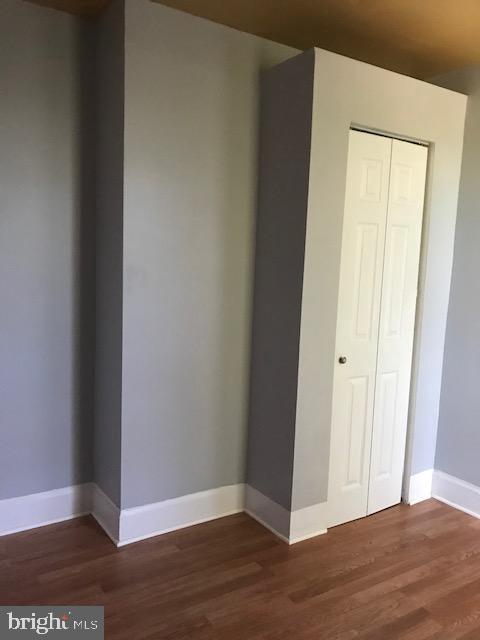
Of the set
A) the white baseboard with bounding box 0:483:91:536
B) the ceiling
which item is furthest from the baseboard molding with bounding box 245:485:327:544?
the ceiling

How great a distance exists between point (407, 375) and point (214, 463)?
1.18m

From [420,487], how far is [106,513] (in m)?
1.79

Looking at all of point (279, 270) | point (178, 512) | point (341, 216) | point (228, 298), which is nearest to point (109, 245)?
point (228, 298)

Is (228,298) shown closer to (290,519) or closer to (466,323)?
(290,519)

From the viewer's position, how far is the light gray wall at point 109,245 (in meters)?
2.46

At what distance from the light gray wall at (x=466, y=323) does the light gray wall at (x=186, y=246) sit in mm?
1071

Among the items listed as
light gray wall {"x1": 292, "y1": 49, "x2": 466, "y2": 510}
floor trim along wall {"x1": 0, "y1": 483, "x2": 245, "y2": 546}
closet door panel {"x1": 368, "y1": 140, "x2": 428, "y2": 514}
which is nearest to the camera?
light gray wall {"x1": 292, "y1": 49, "x2": 466, "y2": 510}

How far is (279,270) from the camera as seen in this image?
272 cm

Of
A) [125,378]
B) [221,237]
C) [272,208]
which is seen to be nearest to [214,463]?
[125,378]

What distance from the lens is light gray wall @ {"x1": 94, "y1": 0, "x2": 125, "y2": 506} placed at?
2.46 metres

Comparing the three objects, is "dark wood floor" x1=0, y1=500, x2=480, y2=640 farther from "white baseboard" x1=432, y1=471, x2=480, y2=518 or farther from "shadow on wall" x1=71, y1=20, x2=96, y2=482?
"shadow on wall" x1=71, y1=20, x2=96, y2=482

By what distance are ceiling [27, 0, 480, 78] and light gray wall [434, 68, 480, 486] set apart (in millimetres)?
333

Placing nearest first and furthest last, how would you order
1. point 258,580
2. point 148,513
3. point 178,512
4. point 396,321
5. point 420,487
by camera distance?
point 258,580
point 148,513
point 178,512
point 396,321
point 420,487

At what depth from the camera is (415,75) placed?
10.5 ft
